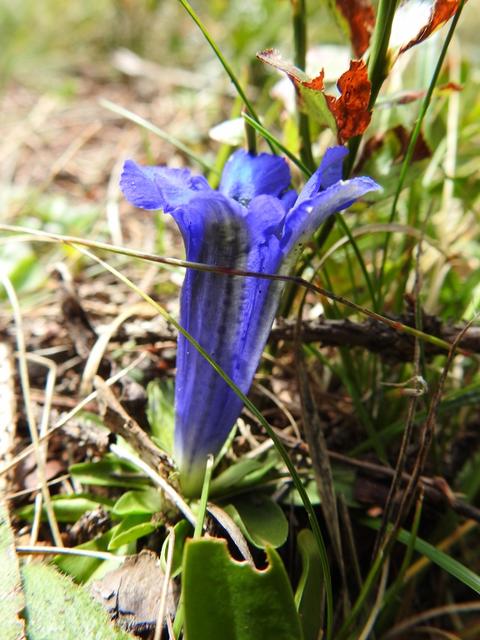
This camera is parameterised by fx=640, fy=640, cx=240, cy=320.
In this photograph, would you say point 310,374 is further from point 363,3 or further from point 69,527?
point 363,3

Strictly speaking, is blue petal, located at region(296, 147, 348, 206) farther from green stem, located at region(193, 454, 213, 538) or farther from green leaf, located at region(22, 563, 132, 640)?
green leaf, located at region(22, 563, 132, 640)

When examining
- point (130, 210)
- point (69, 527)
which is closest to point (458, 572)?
point (69, 527)

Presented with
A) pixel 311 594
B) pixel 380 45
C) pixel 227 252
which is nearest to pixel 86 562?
pixel 311 594

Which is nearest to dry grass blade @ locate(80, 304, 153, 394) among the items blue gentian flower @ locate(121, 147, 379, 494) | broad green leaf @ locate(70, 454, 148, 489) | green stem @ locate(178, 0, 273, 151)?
broad green leaf @ locate(70, 454, 148, 489)

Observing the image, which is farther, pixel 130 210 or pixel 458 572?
pixel 130 210

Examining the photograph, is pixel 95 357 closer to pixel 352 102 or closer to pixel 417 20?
pixel 352 102

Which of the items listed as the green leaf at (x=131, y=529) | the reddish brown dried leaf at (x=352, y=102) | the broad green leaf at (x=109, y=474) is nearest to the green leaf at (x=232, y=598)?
the green leaf at (x=131, y=529)

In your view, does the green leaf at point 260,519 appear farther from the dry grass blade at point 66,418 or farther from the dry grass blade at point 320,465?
the dry grass blade at point 66,418

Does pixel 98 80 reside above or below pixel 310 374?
above
